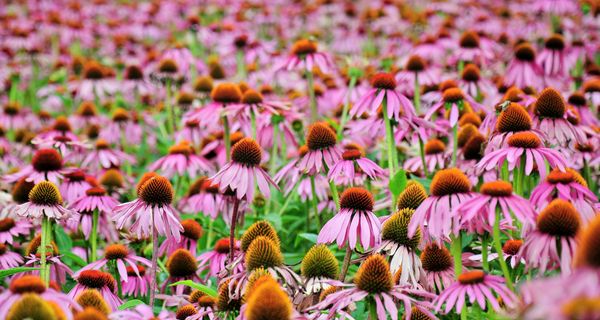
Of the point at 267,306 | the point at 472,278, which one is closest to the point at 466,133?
the point at 472,278

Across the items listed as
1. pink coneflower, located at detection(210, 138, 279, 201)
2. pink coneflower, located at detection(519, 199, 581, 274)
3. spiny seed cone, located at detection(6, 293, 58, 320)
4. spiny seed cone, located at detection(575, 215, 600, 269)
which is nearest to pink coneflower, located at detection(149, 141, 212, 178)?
pink coneflower, located at detection(210, 138, 279, 201)

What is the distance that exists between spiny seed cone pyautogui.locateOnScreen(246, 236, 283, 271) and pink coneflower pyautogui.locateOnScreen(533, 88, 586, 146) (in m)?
1.37

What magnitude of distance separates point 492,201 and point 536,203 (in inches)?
12.0

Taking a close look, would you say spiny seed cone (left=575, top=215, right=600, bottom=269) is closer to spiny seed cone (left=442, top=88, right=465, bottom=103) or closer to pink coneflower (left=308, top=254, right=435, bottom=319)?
pink coneflower (left=308, top=254, right=435, bottom=319)

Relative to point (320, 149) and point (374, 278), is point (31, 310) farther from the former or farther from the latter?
point (320, 149)

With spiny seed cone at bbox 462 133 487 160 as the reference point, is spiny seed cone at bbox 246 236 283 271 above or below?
above

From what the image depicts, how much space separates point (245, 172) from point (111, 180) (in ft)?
5.22

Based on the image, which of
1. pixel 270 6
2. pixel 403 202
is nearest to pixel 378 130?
pixel 403 202

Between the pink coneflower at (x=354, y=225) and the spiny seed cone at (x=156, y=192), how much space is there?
1.97ft

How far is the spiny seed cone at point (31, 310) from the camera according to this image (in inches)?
65.3

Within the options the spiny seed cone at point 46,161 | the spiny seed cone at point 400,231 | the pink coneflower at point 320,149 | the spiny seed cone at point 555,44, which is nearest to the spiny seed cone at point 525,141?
the spiny seed cone at point 400,231

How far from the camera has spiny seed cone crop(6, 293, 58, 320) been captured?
5.44 feet

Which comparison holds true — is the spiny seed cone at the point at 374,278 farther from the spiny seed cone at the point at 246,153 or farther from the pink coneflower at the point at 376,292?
the spiny seed cone at the point at 246,153

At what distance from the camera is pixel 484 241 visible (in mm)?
2309
